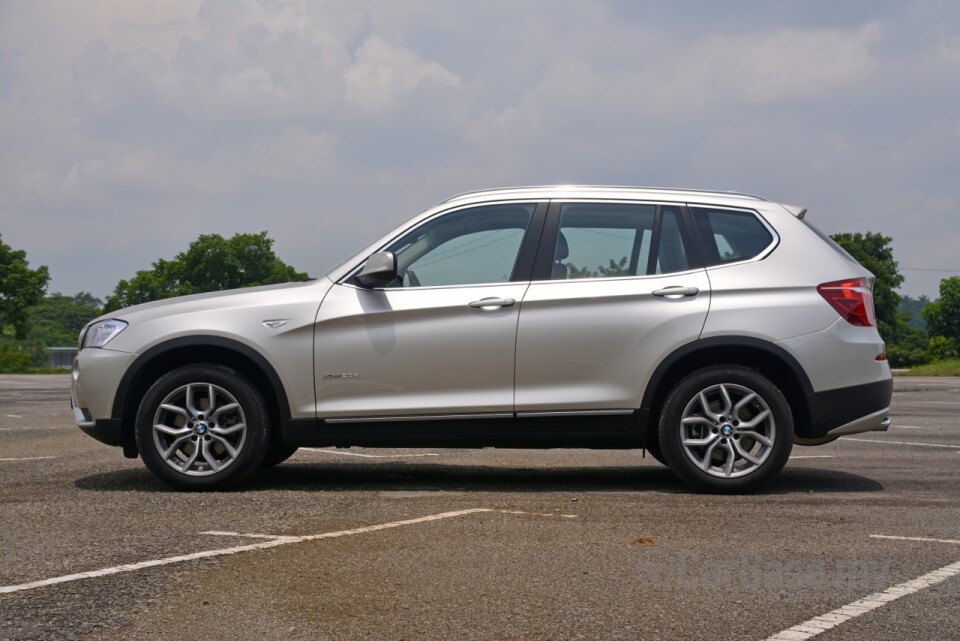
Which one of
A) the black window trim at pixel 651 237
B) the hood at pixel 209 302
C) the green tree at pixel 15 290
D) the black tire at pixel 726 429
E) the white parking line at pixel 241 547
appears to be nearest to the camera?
the white parking line at pixel 241 547

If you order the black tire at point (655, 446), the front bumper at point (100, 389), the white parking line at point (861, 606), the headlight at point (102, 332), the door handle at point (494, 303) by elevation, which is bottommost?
the white parking line at point (861, 606)

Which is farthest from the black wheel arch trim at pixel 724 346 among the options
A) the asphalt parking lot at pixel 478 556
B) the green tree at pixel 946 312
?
the green tree at pixel 946 312

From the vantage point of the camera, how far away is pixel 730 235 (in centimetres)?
740

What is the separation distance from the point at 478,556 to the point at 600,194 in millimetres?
3255

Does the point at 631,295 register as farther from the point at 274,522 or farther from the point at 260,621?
the point at 260,621

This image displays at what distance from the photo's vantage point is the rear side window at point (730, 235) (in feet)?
24.0

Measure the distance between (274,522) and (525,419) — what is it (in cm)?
187

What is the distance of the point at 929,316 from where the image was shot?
98.9 metres

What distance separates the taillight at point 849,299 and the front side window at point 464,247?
196 cm

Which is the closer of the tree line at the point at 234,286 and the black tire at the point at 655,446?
the black tire at the point at 655,446

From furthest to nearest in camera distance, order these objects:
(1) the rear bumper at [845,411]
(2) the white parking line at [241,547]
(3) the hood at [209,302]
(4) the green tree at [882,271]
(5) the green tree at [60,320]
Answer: (5) the green tree at [60,320]
(4) the green tree at [882,271]
(3) the hood at [209,302]
(1) the rear bumper at [845,411]
(2) the white parking line at [241,547]

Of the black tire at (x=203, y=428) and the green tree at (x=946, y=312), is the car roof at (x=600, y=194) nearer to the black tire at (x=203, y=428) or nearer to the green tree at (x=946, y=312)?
the black tire at (x=203, y=428)

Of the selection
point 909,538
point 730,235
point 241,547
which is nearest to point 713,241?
point 730,235

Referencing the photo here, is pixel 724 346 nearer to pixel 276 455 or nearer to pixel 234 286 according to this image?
pixel 276 455
